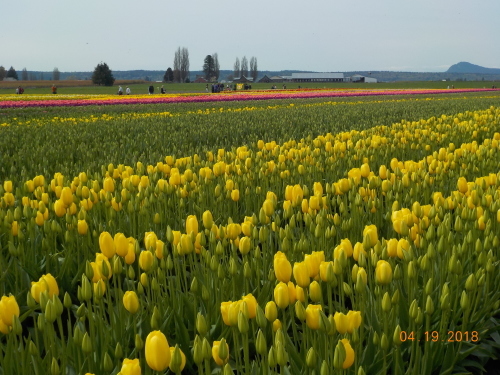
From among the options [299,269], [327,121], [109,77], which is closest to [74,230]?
[299,269]

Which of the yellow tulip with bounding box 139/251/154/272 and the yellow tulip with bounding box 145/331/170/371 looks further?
the yellow tulip with bounding box 139/251/154/272

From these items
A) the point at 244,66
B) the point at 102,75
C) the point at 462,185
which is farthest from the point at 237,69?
the point at 462,185

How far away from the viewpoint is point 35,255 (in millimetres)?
3176

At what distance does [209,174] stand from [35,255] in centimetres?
192

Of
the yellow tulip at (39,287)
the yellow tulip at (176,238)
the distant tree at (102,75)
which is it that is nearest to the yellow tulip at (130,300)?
the yellow tulip at (39,287)

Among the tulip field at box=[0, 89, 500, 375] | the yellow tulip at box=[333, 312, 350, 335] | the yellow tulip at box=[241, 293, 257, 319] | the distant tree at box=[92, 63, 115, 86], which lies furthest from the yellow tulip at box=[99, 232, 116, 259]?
the distant tree at box=[92, 63, 115, 86]

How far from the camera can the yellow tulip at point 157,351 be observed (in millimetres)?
1376

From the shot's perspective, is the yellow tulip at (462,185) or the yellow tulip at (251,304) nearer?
the yellow tulip at (251,304)

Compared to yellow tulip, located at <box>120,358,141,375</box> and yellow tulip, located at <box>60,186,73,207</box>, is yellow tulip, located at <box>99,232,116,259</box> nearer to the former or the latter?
yellow tulip, located at <box>120,358,141,375</box>

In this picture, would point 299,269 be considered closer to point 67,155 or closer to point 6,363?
point 6,363

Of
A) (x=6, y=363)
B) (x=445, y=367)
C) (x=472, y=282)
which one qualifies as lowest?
(x=445, y=367)

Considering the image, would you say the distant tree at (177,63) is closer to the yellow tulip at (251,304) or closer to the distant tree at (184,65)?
the distant tree at (184,65)

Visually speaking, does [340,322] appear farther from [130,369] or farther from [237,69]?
[237,69]

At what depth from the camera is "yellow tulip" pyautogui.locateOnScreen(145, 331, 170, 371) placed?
138cm
